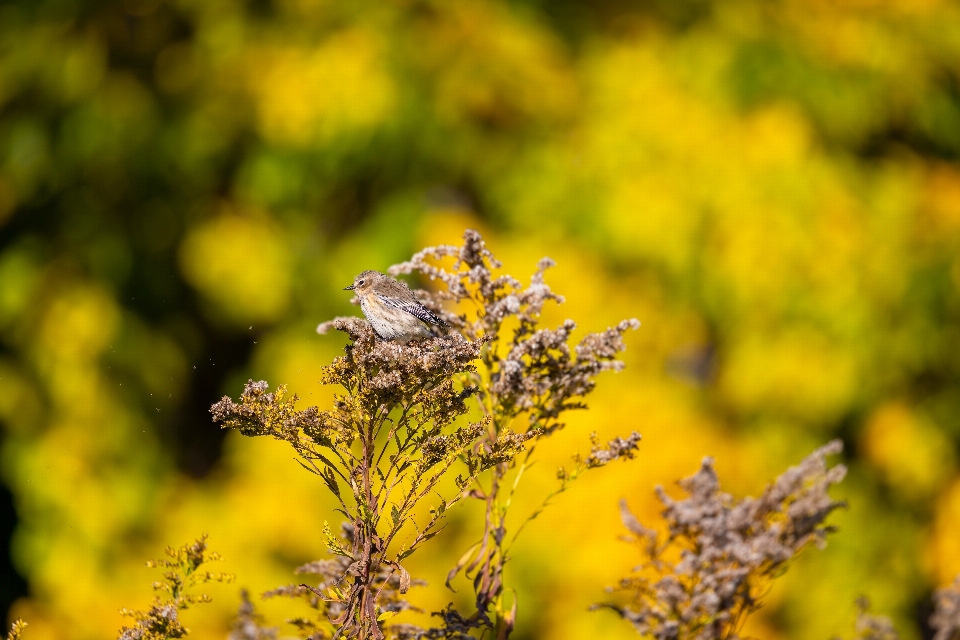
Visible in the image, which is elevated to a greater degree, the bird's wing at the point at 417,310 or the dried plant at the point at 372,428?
the bird's wing at the point at 417,310

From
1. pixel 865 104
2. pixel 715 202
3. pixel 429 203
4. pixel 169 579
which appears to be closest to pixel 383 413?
pixel 169 579

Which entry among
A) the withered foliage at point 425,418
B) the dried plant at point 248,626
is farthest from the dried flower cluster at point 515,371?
the dried plant at point 248,626

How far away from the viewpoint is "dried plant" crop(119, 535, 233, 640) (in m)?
1.56

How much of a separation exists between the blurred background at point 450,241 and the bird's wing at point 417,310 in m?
1.16

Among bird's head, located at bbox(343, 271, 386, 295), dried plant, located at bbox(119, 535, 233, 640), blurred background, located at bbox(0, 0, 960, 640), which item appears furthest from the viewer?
blurred background, located at bbox(0, 0, 960, 640)

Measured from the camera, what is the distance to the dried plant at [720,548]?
5.92ft

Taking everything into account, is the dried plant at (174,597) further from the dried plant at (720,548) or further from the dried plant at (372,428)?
the dried plant at (720,548)

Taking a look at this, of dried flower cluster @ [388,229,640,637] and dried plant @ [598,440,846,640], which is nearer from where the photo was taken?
dried flower cluster @ [388,229,640,637]

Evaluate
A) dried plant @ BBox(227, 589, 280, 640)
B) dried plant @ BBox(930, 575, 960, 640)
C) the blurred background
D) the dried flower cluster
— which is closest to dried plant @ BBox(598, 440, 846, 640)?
the dried flower cluster

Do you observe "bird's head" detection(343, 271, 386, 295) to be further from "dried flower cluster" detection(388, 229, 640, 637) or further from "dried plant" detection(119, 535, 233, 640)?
"dried plant" detection(119, 535, 233, 640)

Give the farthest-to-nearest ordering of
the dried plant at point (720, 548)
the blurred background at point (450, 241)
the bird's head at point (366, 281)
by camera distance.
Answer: the blurred background at point (450, 241), the bird's head at point (366, 281), the dried plant at point (720, 548)

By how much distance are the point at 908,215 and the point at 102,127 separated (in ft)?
9.77

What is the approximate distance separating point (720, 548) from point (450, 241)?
5.47 feet

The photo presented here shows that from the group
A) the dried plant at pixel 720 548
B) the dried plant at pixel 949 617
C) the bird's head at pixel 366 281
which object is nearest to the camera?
the dried plant at pixel 720 548
